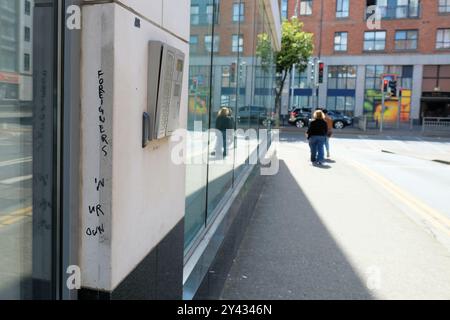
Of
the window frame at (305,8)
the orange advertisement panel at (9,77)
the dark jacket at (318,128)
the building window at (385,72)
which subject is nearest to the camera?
the orange advertisement panel at (9,77)

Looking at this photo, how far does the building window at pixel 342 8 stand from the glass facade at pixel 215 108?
3952 centimetres

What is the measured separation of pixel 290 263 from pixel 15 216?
3.78 meters

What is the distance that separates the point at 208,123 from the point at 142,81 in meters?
2.20

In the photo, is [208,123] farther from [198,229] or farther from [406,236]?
[406,236]

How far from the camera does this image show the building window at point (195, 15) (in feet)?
11.0

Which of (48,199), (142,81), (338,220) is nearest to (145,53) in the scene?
(142,81)

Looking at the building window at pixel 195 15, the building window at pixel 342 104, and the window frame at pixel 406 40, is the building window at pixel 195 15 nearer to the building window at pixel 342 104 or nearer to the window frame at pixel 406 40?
the building window at pixel 342 104

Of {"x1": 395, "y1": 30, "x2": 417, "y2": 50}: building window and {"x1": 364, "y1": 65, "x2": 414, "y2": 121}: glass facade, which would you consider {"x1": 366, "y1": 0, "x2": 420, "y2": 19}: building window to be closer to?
{"x1": 395, "y1": 30, "x2": 417, "y2": 50}: building window

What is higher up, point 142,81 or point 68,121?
point 142,81

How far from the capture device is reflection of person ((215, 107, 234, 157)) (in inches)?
189

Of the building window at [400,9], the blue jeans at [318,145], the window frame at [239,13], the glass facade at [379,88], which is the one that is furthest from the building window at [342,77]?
the window frame at [239,13]

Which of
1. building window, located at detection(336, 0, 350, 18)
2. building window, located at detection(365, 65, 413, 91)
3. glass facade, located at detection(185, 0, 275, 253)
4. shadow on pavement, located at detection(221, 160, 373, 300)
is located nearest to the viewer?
glass facade, located at detection(185, 0, 275, 253)

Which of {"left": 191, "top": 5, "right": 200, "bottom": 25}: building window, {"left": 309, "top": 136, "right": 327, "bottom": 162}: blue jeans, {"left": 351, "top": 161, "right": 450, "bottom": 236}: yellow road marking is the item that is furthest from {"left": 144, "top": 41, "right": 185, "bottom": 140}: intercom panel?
{"left": 309, "top": 136, "right": 327, "bottom": 162}: blue jeans

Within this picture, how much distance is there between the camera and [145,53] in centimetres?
199
